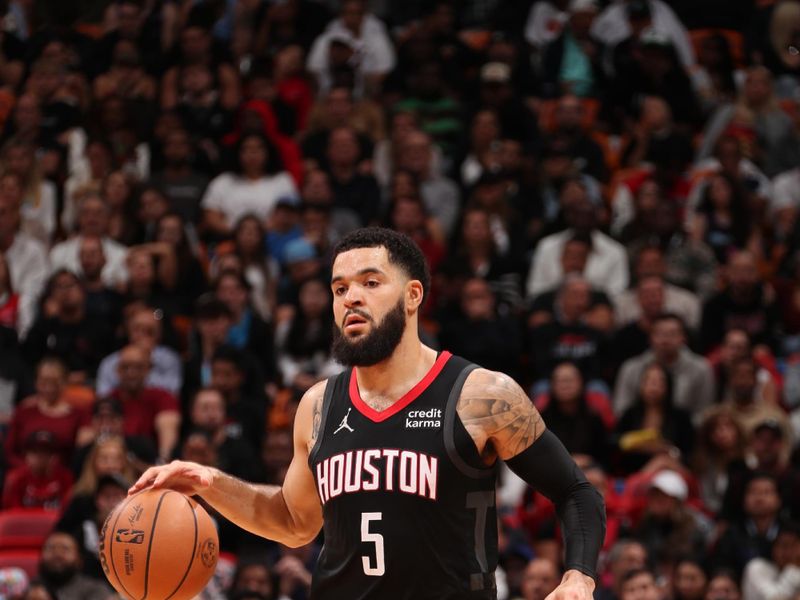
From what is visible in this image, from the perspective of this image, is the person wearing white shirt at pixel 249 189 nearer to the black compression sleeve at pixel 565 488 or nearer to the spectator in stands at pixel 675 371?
the spectator in stands at pixel 675 371

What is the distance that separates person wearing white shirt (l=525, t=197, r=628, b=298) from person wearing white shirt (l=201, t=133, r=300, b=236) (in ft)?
7.45

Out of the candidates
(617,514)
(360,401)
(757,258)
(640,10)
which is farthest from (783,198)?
(360,401)

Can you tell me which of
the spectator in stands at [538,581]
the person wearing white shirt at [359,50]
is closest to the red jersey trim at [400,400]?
the spectator in stands at [538,581]

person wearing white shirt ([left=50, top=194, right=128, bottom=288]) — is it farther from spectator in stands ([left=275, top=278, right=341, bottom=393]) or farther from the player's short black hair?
the player's short black hair

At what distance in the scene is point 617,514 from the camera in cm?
1036

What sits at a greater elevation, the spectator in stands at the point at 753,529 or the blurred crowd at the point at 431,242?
the blurred crowd at the point at 431,242

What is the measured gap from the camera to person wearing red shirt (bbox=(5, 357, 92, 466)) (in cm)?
1087

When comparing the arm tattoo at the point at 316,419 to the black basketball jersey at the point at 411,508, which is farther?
the arm tattoo at the point at 316,419

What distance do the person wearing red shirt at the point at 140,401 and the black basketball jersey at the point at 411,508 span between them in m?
6.23

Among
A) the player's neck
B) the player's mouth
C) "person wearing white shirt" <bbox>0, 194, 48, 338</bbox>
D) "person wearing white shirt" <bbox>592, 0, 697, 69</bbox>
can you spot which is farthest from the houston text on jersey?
"person wearing white shirt" <bbox>592, 0, 697, 69</bbox>

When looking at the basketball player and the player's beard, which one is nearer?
the basketball player

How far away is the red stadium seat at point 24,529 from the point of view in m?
10.2

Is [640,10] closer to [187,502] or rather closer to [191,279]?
[191,279]

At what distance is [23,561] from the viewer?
32.8ft
